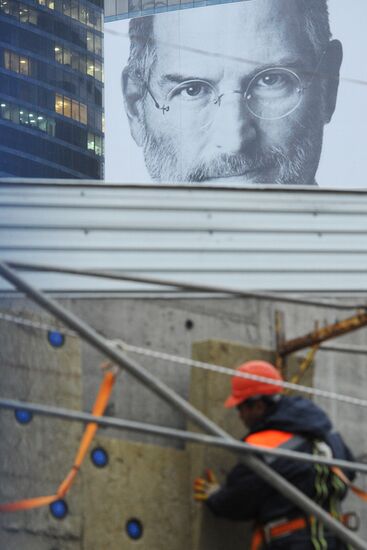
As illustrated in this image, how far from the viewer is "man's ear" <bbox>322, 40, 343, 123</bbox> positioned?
343ft

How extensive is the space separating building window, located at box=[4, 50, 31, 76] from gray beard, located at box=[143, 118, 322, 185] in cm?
1244

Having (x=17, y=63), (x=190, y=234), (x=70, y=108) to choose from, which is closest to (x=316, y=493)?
(x=190, y=234)

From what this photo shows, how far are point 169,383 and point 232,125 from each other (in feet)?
319

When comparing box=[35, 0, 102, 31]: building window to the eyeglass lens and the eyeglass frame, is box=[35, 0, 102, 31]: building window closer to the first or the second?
the eyeglass frame

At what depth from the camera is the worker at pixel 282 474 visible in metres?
6.37

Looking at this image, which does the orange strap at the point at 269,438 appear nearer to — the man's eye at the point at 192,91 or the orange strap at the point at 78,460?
the orange strap at the point at 78,460

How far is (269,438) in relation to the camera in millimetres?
6406

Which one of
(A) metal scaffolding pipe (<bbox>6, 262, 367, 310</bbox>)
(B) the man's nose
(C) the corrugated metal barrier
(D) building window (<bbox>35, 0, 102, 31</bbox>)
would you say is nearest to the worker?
(A) metal scaffolding pipe (<bbox>6, 262, 367, 310</bbox>)

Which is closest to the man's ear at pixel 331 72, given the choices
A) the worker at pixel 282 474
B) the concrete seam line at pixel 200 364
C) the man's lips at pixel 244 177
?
the man's lips at pixel 244 177

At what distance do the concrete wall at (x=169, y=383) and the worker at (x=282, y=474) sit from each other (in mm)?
685

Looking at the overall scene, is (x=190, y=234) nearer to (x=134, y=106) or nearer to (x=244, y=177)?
(x=244, y=177)

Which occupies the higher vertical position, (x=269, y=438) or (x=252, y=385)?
(x=252, y=385)

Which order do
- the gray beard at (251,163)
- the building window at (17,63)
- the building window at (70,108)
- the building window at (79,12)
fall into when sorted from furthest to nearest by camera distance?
the building window at (79,12) < the building window at (70,108) < the building window at (17,63) < the gray beard at (251,163)

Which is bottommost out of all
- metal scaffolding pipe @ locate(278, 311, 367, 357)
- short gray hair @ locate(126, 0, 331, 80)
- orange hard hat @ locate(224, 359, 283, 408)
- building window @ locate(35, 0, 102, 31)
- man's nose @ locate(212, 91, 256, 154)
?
orange hard hat @ locate(224, 359, 283, 408)
